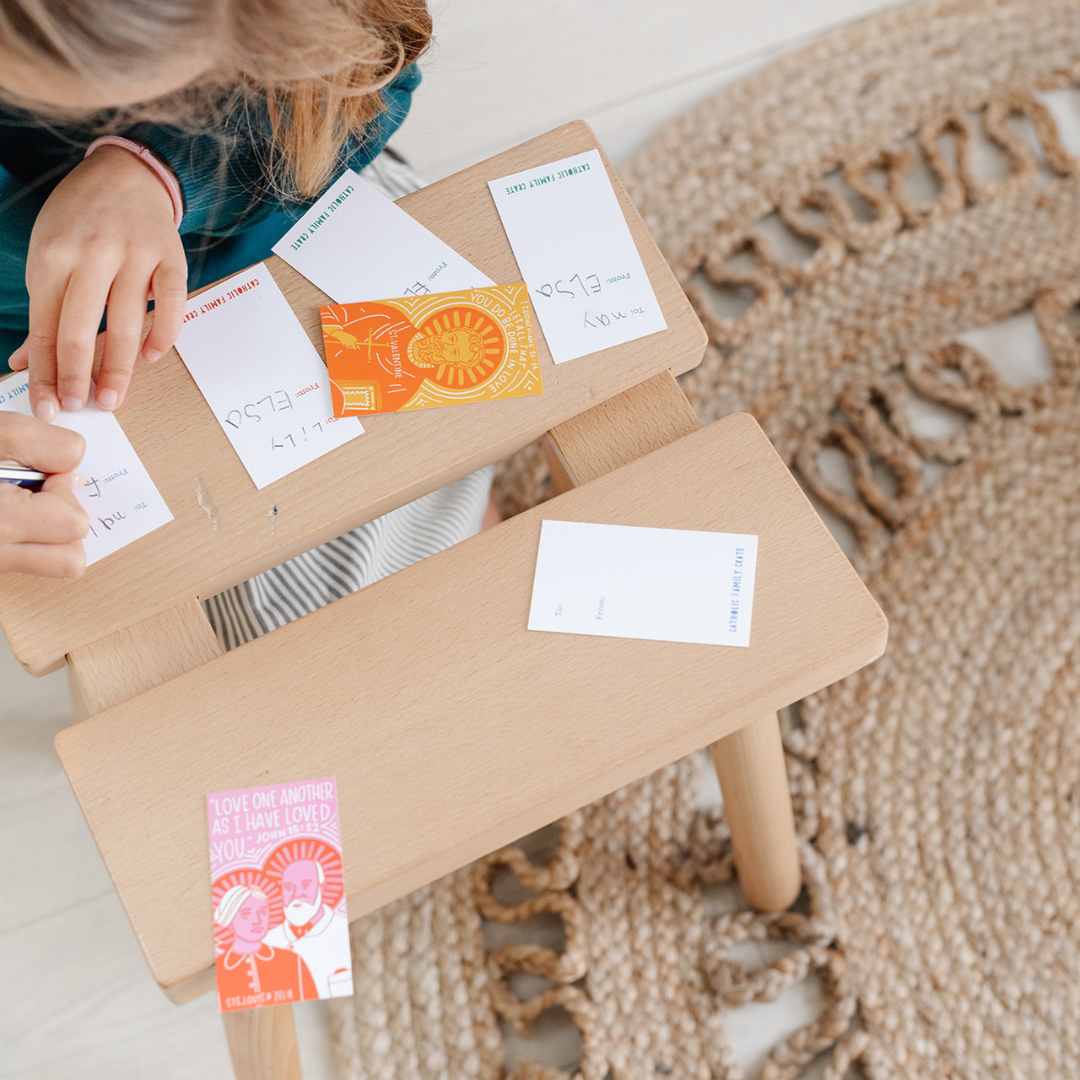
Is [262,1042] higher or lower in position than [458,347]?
lower

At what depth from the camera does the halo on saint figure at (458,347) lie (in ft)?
1.98

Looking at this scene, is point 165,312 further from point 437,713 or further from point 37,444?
point 437,713

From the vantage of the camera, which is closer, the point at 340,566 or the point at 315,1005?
the point at 340,566

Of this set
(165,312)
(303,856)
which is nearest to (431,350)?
(165,312)

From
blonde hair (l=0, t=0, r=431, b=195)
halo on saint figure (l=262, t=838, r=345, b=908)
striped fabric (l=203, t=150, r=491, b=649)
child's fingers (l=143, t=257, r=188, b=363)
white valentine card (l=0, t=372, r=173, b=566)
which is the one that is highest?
blonde hair (l=0, t=0, r=431, b=195)

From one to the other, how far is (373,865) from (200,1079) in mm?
557

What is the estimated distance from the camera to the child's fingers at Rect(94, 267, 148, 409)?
58 centimetres

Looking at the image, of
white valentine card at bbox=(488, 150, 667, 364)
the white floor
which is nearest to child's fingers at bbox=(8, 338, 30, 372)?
white valentine card at bbox=(488, 150, 667, 364)

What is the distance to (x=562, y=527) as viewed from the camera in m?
0.57

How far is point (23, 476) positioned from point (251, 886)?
0.27 metres

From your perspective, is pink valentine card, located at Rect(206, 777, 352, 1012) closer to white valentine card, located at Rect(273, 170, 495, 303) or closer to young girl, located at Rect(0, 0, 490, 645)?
young girl, located at Rect(0, 0, 490, 645)

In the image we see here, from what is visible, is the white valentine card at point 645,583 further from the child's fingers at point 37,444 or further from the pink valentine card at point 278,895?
the child's fingers at point 37,444

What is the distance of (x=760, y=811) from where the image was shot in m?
0.73

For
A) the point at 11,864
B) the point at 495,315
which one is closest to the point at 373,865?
the point at 495,315
